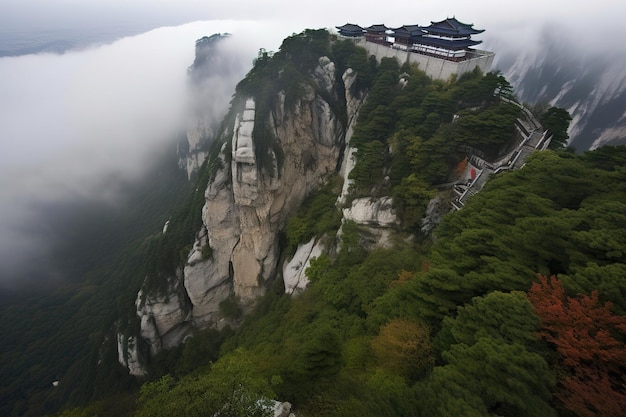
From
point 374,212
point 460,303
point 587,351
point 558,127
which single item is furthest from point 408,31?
point 587,351

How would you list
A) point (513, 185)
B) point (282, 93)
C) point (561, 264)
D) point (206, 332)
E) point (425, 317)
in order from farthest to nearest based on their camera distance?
point (206, 332) → point (282, 93) → point (513, 185) → point (425, 317) → point (561, 264)

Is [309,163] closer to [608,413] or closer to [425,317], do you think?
[425,317]

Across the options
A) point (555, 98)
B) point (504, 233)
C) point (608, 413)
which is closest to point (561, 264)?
point (504, 233)

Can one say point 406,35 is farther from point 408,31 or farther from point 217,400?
point 217,400

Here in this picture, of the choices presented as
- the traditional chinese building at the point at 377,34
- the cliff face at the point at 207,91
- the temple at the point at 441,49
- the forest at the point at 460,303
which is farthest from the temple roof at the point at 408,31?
the cliff face at the point at 207,91

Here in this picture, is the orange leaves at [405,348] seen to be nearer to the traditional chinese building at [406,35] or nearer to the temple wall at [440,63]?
the temple wall at [440,63]

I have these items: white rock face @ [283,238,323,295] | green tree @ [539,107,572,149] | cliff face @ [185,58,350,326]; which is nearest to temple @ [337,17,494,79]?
cliff face @ [185,58,350,326]

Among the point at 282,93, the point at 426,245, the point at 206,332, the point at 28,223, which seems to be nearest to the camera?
the point at 426,245
